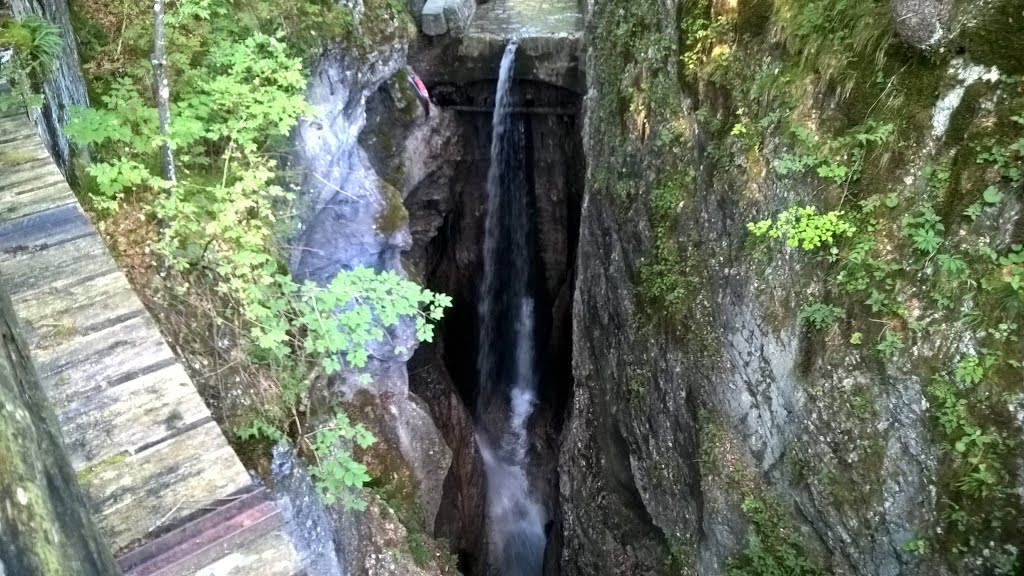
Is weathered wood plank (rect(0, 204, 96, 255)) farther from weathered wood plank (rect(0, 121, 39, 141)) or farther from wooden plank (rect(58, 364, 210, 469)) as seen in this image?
wooden plank (rect(58, 364, 210, 469))

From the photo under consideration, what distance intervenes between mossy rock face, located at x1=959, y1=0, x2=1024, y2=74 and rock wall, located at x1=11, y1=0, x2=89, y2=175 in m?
5.48

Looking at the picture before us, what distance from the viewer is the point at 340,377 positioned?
234 inches

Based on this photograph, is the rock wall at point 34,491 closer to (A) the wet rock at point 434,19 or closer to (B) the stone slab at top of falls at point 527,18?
(A) the wet rock at point 434,19

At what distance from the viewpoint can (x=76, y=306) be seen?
2812 millimetres

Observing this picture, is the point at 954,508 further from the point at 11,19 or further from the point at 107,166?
the point at 11,19

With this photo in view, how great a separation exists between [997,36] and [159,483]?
4692mm

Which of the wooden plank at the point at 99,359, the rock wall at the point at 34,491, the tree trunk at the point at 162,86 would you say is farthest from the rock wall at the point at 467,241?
the rock wall at the point at 34,491

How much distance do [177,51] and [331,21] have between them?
2296mm

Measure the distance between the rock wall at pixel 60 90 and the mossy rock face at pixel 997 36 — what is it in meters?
5.48

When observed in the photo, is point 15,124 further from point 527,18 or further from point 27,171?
point 527,18

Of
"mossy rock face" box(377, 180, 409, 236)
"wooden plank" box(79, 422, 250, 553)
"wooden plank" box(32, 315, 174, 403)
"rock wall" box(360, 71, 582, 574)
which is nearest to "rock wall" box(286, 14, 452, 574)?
"mossy rock face" box(377, 180, 409, 236)

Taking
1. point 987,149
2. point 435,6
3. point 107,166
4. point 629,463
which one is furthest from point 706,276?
point 435,6

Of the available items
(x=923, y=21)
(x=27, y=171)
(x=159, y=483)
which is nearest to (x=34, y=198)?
(x=27, y=171)

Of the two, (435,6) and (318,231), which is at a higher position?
(435,6)
